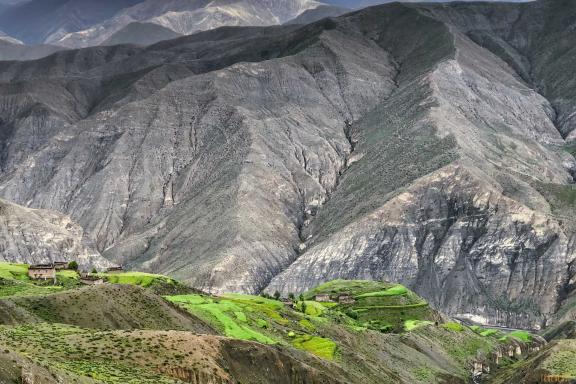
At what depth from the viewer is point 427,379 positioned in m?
130

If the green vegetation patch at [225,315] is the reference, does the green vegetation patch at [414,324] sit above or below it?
below

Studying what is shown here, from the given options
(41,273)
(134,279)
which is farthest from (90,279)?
(41,273)

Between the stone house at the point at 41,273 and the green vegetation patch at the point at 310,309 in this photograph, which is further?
the green vegetation patch at the point at 310,309

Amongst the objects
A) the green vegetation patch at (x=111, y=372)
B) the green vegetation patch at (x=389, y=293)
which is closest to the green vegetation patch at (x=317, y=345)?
the green vegetation patch at (x=111, y=372)

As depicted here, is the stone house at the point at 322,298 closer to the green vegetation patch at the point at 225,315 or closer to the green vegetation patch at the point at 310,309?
the green vegetation patch at the point at 310,309

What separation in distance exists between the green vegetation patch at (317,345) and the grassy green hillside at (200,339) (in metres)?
0.17

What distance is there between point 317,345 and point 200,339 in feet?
121

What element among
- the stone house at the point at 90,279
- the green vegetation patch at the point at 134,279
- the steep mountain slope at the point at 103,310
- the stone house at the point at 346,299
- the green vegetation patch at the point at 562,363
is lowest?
the stone house at the point at 346,299

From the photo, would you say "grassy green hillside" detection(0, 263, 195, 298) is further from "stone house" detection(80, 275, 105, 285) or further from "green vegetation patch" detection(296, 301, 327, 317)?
"green vegetation patch" detection(296, 301, 327, 317)

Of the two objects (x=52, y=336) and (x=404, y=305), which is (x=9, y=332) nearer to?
(x=52, y=336)

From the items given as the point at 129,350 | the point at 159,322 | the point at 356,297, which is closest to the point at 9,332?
the point at 129,350

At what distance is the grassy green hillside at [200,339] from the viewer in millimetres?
69256

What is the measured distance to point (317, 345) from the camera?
378 feet

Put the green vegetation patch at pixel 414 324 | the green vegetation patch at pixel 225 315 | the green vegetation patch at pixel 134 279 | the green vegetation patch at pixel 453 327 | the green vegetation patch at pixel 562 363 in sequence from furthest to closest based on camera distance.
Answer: the green vegetation patch at pixel 453 327 → the green vegetation patch at pixel 414 324 → the green vegetation patch at pixel 134 279 → the green vegetation patch at pixel 562 363 → the green vegetation patch at pixel 225 315
